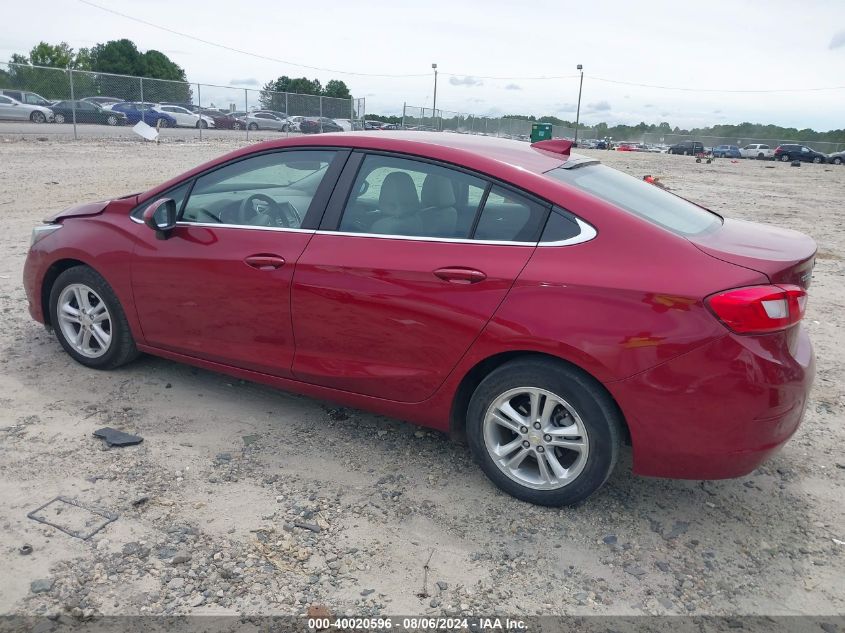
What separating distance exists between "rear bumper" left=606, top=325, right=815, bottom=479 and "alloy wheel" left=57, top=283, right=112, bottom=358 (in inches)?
127

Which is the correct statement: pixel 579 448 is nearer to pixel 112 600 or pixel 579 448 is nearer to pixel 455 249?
pixel 455 249

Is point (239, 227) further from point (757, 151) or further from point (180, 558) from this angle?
point (757, 151)

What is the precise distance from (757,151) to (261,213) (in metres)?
64.4

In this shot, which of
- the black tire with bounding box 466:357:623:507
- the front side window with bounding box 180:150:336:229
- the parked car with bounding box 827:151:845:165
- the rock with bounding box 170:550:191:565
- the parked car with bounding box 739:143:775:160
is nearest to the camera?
the rock with bounding box 170:550:191:565

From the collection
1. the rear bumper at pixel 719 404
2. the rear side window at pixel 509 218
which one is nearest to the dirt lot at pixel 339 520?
the rear bumper at pixel 719 404

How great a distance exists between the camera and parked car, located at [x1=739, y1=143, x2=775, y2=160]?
59125 mm

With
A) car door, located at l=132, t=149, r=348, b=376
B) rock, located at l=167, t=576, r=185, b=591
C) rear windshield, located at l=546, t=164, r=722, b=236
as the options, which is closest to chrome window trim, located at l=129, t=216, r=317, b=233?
car door, located at l=132, t=149, r=348, b=376

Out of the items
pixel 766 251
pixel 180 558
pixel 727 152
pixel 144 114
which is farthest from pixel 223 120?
pixel 727 152

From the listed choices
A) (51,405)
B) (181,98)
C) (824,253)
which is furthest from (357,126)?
(51,405)

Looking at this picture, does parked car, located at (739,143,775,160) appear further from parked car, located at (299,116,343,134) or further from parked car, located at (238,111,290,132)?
parked car, located at (238,111,290,132)

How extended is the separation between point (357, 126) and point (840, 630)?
35.7m

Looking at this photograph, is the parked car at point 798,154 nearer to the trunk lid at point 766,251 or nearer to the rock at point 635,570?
the trunk lid at point 766,251

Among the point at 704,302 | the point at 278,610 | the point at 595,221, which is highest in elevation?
the point at 595,221

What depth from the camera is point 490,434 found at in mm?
3375
